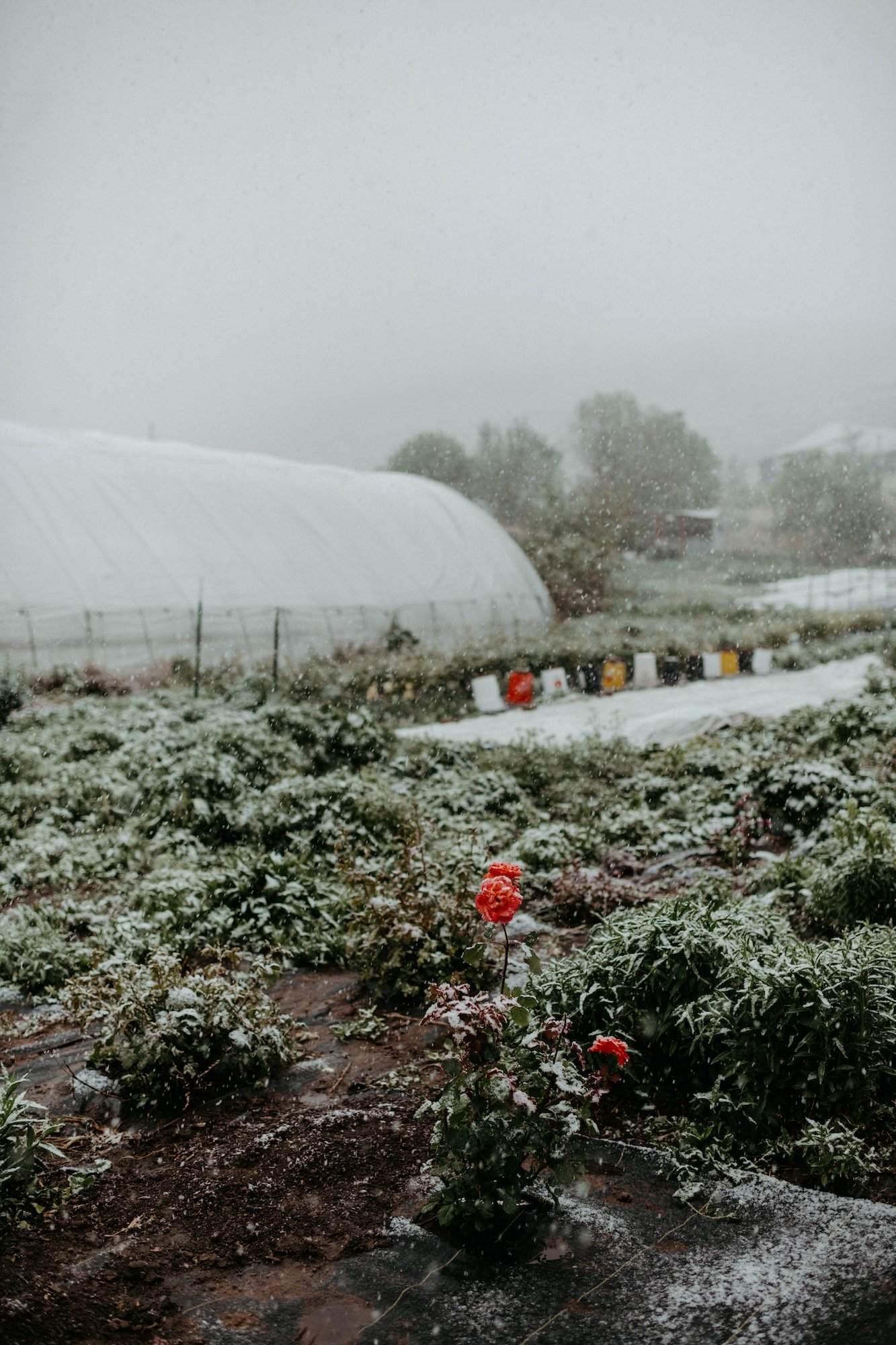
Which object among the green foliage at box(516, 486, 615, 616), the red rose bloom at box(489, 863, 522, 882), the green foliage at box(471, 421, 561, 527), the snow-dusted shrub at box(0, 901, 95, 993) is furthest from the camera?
the green foliage at box(471, 421, 561, 527)

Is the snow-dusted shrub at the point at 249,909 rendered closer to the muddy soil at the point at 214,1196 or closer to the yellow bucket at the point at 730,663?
the muddy soil at the point at 214,1196

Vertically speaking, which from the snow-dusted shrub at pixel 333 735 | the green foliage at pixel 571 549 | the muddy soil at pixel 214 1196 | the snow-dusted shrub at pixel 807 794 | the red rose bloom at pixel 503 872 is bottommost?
the muddy soil at pixel 214 1196

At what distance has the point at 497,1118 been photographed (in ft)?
4.87

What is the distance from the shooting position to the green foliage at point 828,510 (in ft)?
14.7

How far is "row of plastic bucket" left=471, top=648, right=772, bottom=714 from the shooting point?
16.0ft

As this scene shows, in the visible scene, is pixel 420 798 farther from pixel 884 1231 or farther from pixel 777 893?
pixel 884 1231

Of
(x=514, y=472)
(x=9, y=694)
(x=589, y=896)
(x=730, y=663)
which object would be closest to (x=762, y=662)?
(x=730, y=663)

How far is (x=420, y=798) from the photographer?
420 cm

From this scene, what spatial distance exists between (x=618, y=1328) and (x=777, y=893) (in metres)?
1.81

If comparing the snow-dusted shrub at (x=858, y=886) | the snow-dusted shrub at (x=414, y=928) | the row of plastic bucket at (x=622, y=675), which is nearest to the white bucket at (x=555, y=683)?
the row of plastic bucket at (x=622, y=675)

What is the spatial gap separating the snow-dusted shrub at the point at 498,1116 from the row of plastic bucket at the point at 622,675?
11.5ft

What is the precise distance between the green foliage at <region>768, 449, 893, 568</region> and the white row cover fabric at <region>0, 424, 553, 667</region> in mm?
1383

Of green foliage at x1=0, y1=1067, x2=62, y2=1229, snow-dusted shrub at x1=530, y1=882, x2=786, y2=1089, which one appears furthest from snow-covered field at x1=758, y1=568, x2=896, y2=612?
green foliage at x1=0, y1=1067, x2=62, y2=1229

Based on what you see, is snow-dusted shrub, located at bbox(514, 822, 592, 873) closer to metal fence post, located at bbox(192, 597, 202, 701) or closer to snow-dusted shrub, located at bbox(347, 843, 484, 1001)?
snow-dusted shrub, located at bbox(347, 843, 484, 1001)
